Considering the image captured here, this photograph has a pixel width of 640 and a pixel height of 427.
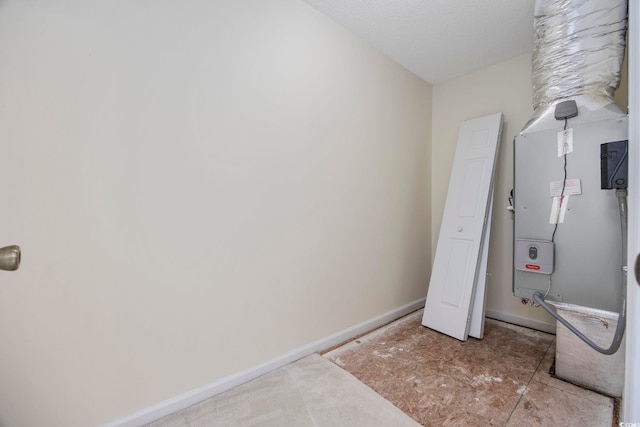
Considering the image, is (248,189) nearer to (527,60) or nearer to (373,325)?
(373,325)

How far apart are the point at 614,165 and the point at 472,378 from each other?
1.52 meters

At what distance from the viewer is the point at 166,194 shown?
150 centimetres

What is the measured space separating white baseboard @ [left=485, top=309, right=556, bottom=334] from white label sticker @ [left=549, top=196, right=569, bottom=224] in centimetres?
130

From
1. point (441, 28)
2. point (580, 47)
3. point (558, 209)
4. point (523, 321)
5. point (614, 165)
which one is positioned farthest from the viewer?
point (523, 321)

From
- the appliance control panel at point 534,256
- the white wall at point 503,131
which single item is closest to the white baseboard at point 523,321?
the white wall at point 503,131

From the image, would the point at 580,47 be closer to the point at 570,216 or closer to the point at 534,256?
the point at 570,216

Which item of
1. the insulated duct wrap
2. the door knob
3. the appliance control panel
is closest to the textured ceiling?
the insulated duct wrap

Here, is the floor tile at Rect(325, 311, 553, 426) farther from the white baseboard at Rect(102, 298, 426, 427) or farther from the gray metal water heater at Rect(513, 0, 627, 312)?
the gray metal water heater at Rect(513, 0, 627, 312)

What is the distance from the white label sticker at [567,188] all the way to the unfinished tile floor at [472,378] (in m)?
1.25

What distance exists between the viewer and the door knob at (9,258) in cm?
71

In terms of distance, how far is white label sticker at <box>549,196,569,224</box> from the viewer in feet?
5.86

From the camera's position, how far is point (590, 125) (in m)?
1.68

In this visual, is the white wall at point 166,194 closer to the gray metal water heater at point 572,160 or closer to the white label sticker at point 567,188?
the gray metal water heater at point 572,160

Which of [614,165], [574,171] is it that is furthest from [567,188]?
[614,165]
